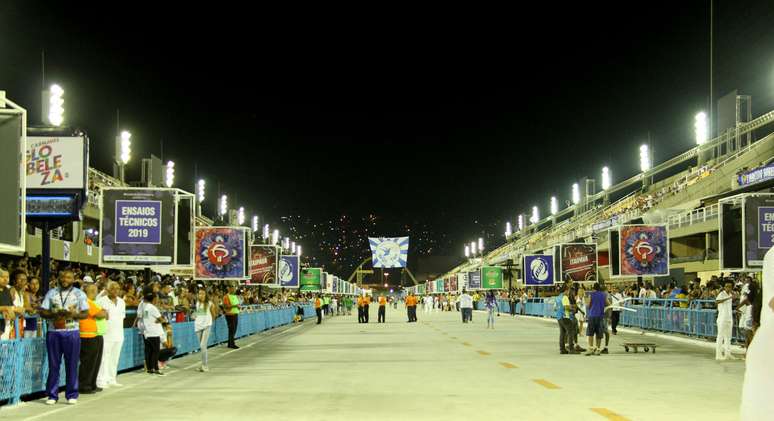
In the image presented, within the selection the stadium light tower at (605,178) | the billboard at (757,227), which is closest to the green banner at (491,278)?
the stadium light tower at (605,178)

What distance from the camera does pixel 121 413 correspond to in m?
11.6

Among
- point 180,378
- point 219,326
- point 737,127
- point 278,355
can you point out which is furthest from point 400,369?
point 737,127

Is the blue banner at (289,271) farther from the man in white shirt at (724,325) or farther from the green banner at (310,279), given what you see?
the man in white shirt at (724,325)

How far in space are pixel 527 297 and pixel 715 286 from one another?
37.2 meters

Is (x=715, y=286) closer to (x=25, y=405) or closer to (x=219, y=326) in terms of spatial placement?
(x=219, y=326)

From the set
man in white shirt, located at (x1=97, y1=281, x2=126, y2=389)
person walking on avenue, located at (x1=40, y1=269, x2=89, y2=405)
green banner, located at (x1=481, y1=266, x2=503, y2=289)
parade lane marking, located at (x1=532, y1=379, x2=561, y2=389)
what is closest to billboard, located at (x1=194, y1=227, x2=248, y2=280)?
man in white shirt, located at (x1=97, y1=281, x2=126, y2=389)

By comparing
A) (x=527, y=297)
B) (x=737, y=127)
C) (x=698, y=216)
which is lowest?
(x=527, y=297)

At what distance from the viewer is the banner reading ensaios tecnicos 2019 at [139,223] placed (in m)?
23.2

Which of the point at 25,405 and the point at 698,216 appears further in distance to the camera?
the point at 698,216

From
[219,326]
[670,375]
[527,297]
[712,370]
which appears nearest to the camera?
[670,375]

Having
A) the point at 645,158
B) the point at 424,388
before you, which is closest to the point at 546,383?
the point at 424,388

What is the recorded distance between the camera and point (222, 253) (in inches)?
1292

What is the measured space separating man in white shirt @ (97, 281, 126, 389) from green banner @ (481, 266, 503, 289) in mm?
58858

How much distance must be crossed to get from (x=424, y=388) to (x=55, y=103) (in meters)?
42.0
